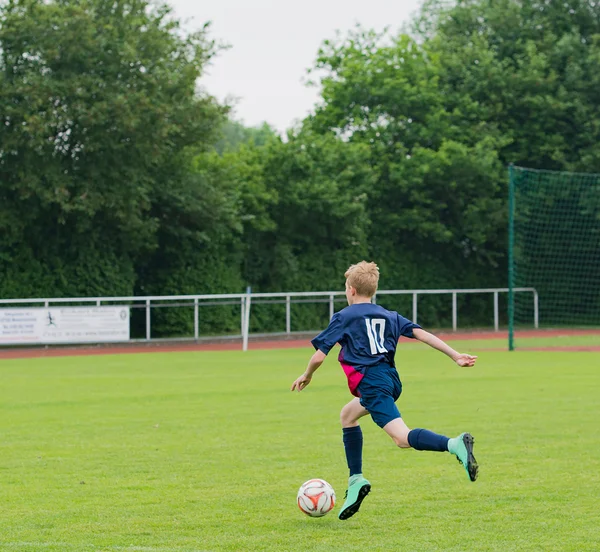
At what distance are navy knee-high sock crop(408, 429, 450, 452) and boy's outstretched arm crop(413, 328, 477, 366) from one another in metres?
0.52

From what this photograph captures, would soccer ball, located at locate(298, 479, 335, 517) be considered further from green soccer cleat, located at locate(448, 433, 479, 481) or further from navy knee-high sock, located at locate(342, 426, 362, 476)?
green soccer cleat, located at locate(448, 433, 479, 481)

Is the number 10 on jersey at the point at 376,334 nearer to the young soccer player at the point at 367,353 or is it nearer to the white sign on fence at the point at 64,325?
the young soccer player at the point at 367,353

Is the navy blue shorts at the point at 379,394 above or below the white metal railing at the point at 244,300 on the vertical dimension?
above

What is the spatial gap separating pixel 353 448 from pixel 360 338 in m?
0.85

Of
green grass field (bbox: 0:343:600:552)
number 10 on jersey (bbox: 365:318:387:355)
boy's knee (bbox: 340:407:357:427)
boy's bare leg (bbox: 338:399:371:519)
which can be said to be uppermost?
number 10 on jersey (bbox: 365:318:387:355)

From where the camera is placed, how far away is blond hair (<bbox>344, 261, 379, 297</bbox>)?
718 cm

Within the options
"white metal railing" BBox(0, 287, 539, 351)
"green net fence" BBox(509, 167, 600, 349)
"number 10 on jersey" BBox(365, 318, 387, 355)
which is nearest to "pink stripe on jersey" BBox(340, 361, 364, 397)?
"number 10 on jersey" BBox(365, 318, 387, 355)

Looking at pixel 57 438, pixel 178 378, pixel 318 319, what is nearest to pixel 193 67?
pixel 318 319

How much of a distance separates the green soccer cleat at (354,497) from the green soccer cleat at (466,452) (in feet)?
2.38

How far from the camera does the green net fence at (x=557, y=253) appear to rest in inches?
1417

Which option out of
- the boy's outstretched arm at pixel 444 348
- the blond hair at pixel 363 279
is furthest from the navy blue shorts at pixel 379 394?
the blond hair at pixel 363 279

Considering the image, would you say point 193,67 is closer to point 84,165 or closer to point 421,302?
point 84,165

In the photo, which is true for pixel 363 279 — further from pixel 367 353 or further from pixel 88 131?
pixel 88 131

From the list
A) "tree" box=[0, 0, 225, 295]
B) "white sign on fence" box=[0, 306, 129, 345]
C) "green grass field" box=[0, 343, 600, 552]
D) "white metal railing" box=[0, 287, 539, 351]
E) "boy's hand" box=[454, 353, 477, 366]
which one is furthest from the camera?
"tree" box=[0, 0, 225, 295]
